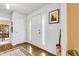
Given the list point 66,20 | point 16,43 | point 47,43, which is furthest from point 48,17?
point 16,43

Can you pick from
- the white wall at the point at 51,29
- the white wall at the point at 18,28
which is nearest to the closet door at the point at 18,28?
the white wall at the point at 18,28

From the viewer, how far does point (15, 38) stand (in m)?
1.50

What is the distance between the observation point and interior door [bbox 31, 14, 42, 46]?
152 cm

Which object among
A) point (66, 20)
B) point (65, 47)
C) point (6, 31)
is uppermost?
point (66, 20)

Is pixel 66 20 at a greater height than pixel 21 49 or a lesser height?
greater

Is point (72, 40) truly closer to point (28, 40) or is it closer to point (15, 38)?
point (28, 40)

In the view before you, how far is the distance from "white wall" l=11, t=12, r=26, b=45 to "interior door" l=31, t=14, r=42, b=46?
5.8 inches

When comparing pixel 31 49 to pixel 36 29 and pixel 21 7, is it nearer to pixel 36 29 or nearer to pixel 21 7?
pixel 36 29

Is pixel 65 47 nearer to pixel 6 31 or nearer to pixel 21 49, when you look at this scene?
pixel 21 49

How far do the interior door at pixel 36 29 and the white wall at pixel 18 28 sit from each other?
0.49ft

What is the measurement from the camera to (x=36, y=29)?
1.53m

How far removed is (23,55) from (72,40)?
81 cm

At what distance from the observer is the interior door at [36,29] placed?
1519 mm

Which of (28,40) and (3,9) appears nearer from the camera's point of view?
(3,9)
